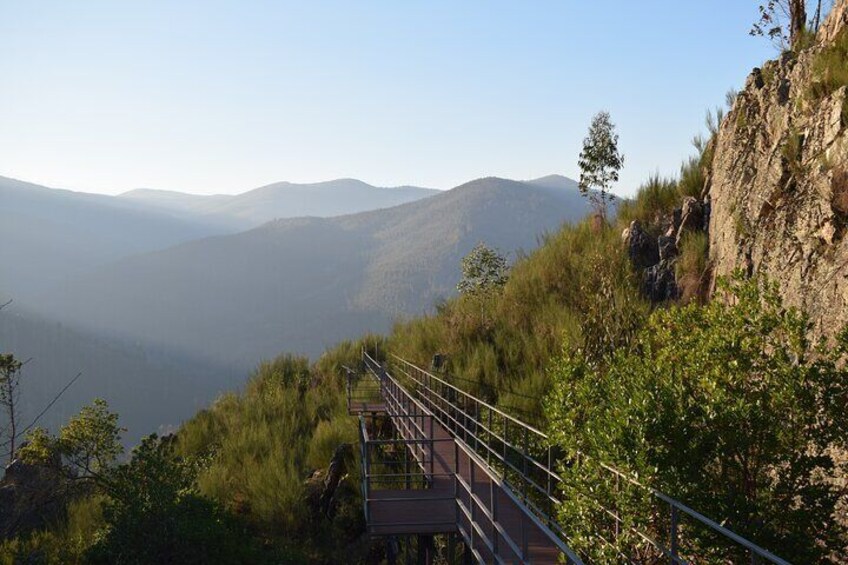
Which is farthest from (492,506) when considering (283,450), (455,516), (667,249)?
(283,450)

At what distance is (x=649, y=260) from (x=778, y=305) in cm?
1309

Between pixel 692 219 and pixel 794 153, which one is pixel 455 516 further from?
pixel 692 219

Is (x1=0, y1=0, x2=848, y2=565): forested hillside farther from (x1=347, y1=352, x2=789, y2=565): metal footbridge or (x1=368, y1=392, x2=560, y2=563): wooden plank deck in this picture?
(x1=368, y1=392, x2=560, y2=563): wooden plank deck

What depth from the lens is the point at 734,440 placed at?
645cm

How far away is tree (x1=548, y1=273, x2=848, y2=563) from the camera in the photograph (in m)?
6.34

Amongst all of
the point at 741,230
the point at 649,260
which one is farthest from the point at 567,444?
the point at 649,260

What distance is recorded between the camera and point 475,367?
2100 cm

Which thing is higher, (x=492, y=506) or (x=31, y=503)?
(x=492, y=506)

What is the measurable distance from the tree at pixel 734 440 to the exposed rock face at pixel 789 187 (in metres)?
1.58

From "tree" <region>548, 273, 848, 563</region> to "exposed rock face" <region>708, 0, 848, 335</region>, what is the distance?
1.58m

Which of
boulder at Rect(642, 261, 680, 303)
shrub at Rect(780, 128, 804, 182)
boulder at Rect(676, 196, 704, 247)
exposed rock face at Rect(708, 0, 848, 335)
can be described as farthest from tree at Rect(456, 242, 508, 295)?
shrub at Rect(780, 128, 804, 182)

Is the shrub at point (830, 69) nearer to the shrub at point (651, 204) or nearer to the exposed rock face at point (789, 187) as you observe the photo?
the exposed rock face at point (789, 187)

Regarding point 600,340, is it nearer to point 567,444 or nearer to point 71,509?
point 567,444

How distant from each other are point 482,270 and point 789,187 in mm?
17855
